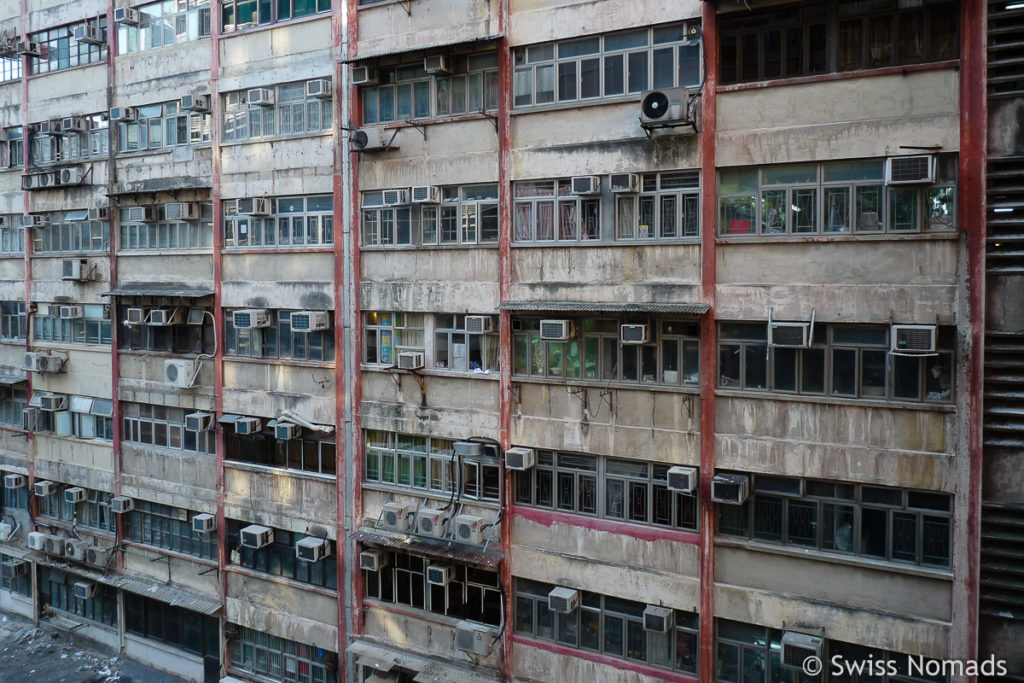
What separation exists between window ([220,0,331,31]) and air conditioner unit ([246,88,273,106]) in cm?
141

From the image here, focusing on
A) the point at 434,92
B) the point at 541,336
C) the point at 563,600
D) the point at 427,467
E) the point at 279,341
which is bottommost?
the point at 563,600

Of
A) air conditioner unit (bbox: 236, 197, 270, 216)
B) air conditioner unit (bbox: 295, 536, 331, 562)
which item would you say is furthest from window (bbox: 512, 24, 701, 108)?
air conditioner unit (bbox: 295, 536, 331, 562)

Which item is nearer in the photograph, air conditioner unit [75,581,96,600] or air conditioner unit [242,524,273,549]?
air conditioner unit [242,524,273,549]

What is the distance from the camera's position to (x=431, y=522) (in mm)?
13977

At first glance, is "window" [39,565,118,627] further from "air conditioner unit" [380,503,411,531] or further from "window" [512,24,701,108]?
"window" [512,24,701,108]

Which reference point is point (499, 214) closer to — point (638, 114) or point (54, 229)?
point (638, 114)

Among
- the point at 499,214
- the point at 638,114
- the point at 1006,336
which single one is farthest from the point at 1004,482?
the point at 499,214

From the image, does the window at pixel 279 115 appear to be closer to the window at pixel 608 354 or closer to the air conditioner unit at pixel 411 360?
the air conditioner unit at pixel 411 360

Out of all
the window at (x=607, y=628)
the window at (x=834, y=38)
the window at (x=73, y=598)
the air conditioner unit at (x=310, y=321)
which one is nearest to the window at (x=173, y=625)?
the window at (x=73, y=598)

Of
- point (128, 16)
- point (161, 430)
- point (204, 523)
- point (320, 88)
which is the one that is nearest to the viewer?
point (320, 88)

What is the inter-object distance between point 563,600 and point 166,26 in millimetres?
14660

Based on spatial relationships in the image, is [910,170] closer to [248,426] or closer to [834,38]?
[834,38]

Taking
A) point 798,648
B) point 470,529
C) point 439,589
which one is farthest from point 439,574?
point 798,648

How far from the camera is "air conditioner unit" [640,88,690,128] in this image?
1148 cm
